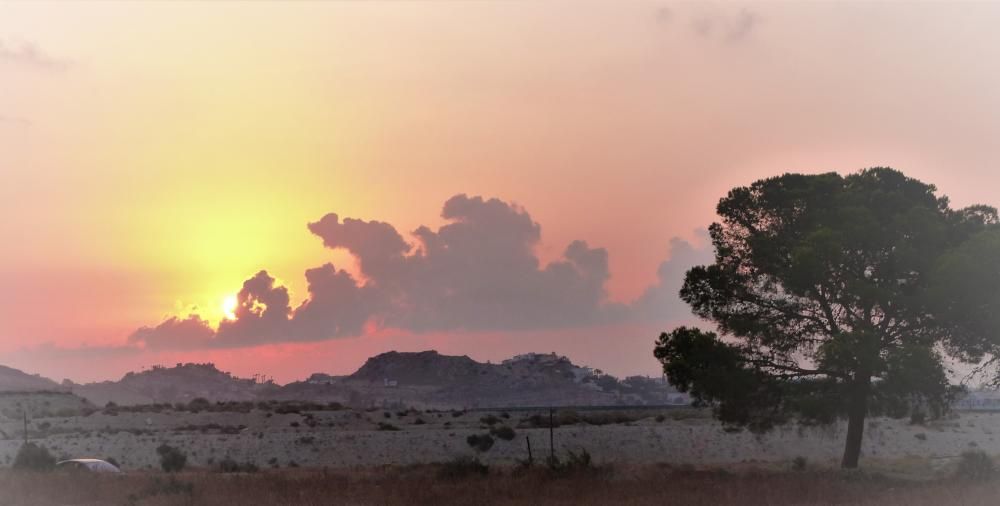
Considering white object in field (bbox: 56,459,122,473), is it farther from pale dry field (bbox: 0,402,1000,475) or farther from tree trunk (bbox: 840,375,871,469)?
tree trunk (bbox: 840,375,871,469)

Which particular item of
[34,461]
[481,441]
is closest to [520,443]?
[481,441]

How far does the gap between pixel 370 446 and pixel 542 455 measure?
11.8m

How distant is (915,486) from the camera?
31.1 meters

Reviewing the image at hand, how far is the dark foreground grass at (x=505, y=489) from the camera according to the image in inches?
1105

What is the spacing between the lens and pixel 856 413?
36250 millimetres

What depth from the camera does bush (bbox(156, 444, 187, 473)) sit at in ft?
172

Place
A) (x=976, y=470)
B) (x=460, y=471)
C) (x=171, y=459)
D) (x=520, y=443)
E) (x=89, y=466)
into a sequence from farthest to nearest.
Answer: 1. (x=520, y=443)
2. (x=171, y=459)
3. (x=89, y=466)
4. (x=460, y=471)
5. (x=976, y=470)

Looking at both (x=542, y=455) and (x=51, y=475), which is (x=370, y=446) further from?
(x=51, y=475)

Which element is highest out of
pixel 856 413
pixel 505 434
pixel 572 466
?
pixel 856 413

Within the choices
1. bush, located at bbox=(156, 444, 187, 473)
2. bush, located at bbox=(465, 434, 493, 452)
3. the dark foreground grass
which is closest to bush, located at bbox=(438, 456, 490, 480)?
the dark foreground grass

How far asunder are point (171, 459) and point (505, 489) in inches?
1157

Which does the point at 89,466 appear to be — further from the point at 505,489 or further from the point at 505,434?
the point at 505,434

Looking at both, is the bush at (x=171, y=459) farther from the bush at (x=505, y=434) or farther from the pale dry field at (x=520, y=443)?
the bush at (x=505, y=434)

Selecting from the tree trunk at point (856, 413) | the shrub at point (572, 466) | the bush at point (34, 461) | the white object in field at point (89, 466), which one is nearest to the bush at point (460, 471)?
the shrub at point (572, 466)
